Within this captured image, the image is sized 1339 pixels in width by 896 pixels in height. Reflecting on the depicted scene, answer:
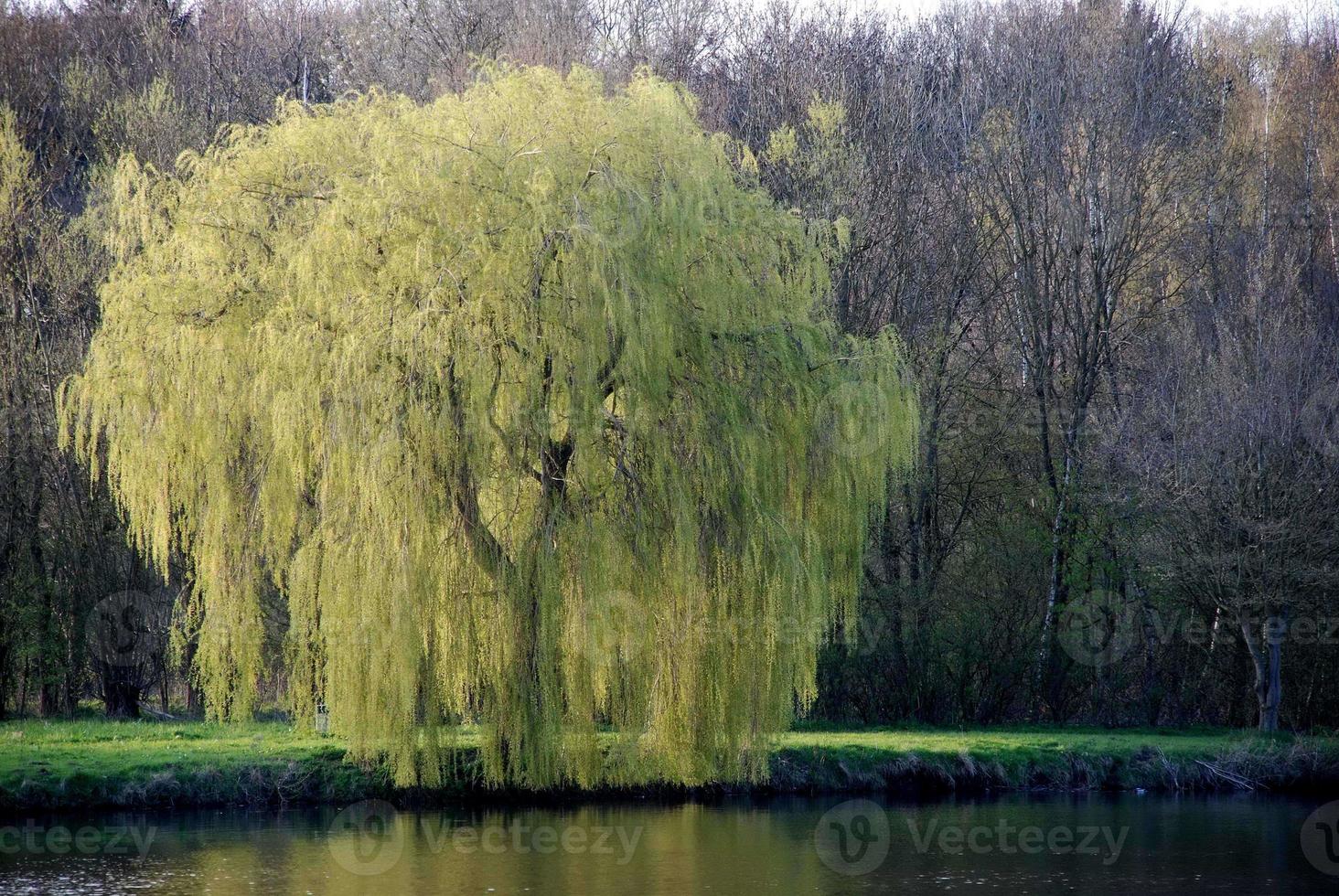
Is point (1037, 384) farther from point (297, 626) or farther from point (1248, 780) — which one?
point (297, 626)

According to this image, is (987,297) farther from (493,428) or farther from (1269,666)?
(493,428)

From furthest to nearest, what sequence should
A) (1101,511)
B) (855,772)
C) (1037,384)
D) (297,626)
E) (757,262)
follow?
(1037,384), (1101,511), (855,772), (757,262), (297,626)

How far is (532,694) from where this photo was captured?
15.4 metres

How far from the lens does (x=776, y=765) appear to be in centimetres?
1872

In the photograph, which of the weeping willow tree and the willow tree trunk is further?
the willow tree trunk

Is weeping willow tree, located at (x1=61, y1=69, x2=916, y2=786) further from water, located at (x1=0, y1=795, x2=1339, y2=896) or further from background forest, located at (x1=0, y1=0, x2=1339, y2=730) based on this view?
background forest, located at (x1=0, y1=0, x2=1339, y2=730)

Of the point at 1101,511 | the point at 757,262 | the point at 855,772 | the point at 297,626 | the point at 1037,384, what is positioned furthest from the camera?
the point at 1037,384

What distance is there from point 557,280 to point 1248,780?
40.7 feet

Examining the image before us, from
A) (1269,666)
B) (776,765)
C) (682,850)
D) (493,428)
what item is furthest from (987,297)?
(682,850)

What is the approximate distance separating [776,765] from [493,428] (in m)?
6.38

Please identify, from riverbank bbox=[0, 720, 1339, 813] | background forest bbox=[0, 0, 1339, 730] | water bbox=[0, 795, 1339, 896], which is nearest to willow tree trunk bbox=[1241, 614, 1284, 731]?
background forest bbox=[0, 0, 1339, 730]

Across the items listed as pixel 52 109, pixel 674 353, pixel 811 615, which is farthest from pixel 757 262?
pixel 52 109

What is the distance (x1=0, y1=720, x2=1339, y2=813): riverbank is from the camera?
17.0 meters

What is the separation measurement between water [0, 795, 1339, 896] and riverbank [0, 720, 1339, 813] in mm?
348
